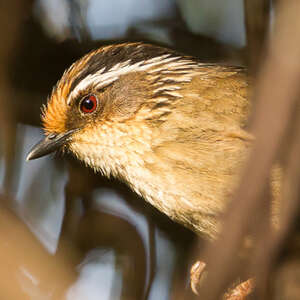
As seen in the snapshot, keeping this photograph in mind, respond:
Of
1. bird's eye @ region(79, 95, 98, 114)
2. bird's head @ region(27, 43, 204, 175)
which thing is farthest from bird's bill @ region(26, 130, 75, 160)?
bird's eye @ region(79, 95, 98, 114)

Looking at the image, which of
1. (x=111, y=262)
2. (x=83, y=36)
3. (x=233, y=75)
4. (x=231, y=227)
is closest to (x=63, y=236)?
(x=111, y=262)

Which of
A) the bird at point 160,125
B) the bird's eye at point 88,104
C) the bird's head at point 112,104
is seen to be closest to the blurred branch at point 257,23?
the bird at point 160,125

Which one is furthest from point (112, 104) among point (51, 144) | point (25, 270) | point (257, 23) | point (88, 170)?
point (88, 170)

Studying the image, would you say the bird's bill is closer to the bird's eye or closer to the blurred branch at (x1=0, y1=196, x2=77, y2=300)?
the bird's eye

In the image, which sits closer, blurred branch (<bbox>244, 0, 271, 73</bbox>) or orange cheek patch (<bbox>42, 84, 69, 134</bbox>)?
blurred branch (<bbox>244, 0, 271, 73</bbox>)

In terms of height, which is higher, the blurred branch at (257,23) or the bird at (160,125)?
the blurred branch at (257,23)

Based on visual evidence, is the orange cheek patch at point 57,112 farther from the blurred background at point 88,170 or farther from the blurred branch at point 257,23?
the blurred branch at point 257,23
